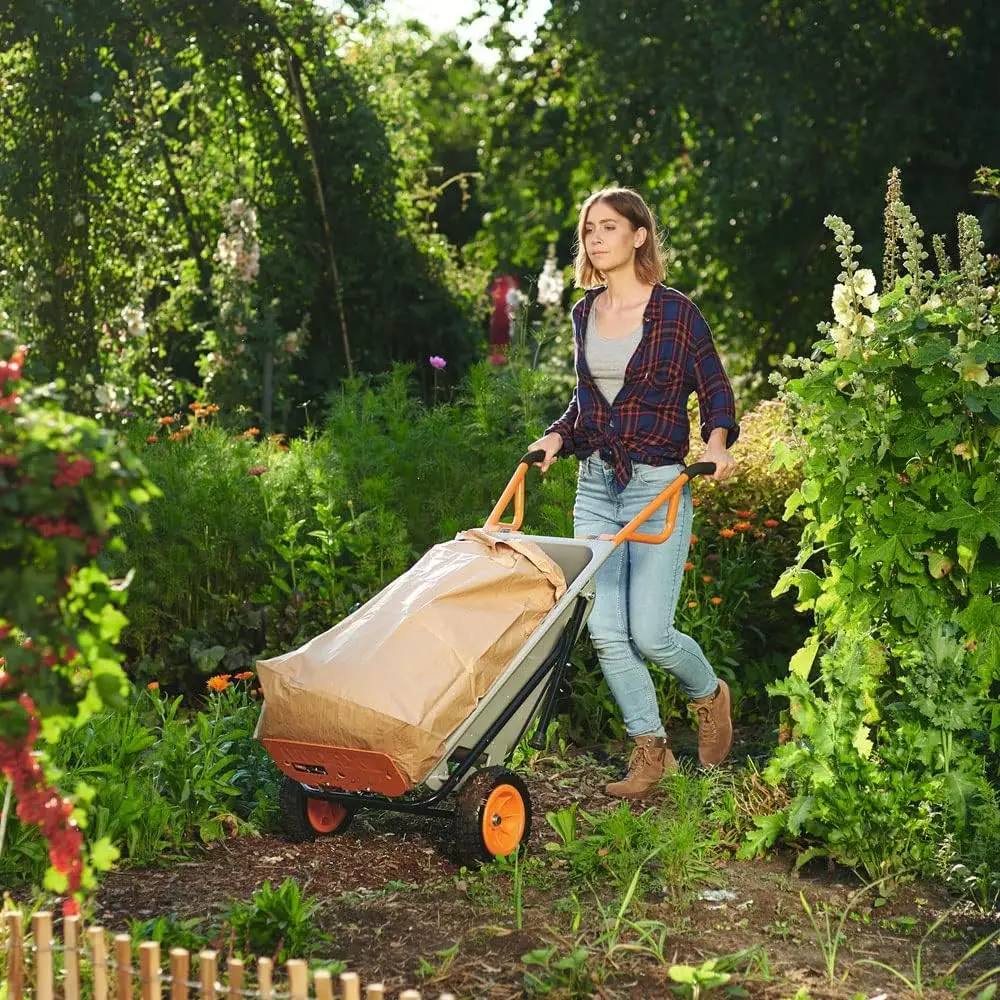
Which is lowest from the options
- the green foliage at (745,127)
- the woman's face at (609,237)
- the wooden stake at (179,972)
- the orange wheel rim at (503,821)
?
the orange wheel rim at (503,821)

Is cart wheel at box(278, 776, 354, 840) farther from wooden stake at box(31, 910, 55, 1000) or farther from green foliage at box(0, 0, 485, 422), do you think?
green foliage at box(0, 0, 485, 422)

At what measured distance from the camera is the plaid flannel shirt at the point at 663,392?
4492 mm

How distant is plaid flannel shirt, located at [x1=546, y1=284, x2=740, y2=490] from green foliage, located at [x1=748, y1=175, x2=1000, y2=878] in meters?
0.32

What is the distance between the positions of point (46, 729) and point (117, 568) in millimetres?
3487

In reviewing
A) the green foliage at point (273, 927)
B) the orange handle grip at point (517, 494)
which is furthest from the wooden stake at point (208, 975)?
the orange handle grip at point (517, 494)

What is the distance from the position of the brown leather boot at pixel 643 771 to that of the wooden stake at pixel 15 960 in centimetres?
221

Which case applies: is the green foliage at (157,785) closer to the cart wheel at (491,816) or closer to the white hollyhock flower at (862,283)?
the cart wheel at (491,816)

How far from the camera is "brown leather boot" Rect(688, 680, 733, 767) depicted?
15.6ft

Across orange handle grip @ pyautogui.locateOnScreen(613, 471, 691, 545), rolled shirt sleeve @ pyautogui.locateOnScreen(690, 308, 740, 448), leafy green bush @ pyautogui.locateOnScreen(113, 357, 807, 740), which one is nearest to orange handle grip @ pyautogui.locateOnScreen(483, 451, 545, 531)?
orange handle grip @ pyautogui.locateOnScreen(613, 471, 691, 545)

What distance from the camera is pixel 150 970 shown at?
260cm

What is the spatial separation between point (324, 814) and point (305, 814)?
82 mm

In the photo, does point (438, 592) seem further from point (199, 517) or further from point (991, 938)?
point (199, 517)

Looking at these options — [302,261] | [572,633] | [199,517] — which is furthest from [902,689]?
[302,261]

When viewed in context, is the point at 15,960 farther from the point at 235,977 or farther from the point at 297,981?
the point at 297,981
